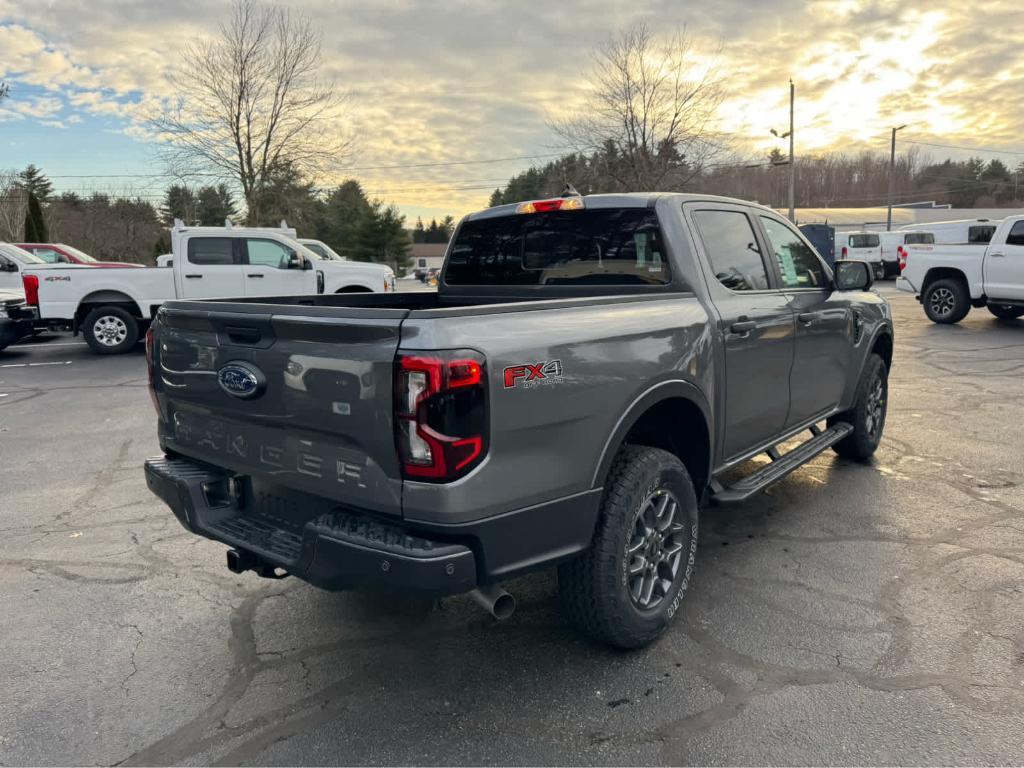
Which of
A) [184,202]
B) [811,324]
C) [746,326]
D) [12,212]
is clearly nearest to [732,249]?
[746,326]

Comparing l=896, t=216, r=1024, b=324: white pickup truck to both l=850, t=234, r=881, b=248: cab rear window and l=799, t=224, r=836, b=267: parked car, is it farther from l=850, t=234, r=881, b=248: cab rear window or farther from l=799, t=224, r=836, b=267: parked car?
l=850, t=234, r=881, b=248: cab rear window

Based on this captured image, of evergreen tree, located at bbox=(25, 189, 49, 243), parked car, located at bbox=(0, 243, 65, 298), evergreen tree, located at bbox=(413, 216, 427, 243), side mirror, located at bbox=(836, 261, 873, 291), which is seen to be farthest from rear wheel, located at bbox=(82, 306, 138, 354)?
evergreen tree, located at bbox=(413, 216, 427, 243)

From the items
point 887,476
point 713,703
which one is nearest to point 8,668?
point 713,703

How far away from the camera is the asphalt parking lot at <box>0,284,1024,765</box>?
8.23 ft

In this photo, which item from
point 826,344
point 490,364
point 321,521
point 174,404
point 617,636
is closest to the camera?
point 490,364

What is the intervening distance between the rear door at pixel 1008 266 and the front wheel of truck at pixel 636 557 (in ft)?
42.5

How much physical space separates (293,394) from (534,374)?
0.84m

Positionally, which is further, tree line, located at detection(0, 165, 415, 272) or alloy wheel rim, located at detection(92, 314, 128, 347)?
tree line, located at detection(0, 165, 415, 272)

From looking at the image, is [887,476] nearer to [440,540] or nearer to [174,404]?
[440,540]

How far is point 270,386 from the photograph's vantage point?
2.62m

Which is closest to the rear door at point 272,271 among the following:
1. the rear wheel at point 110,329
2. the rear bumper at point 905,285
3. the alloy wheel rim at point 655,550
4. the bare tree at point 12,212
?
the rear wheel at point 110,329

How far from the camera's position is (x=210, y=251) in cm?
1272

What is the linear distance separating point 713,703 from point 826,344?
2688mm

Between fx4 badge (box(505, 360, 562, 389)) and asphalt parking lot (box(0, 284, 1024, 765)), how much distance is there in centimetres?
121
